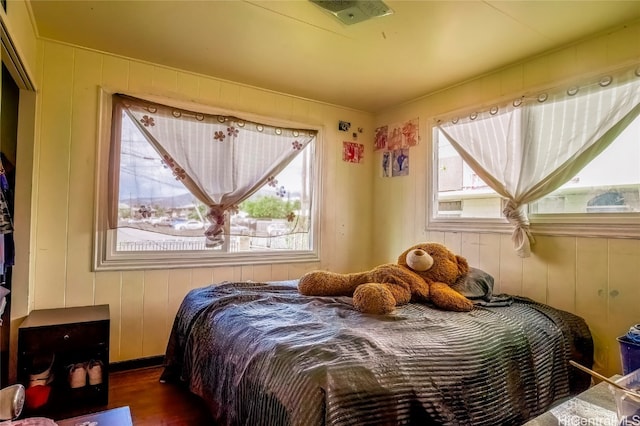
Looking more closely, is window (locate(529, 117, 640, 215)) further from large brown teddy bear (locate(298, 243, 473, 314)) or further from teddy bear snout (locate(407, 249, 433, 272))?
teddy bear snout (locate(407, 249, 433, 272))

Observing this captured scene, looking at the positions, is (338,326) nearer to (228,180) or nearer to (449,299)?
(449,299)

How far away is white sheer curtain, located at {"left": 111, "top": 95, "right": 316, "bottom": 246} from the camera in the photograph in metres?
2.69

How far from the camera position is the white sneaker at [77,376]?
6.89ft

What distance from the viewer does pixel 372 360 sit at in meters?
1.30

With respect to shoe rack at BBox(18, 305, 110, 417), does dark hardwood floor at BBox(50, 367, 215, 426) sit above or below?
below

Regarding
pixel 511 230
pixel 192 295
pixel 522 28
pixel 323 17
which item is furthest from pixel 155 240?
pixel 522 28

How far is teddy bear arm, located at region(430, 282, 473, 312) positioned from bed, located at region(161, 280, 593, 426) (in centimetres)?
7

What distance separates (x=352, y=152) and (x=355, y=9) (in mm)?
1856

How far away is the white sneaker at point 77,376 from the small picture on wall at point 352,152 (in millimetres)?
2699

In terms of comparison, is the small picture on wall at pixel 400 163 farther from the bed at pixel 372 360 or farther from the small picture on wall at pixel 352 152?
the bed at pixel 372 360

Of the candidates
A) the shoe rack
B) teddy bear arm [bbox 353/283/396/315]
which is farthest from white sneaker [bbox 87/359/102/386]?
teddy bear arm [bbox 353/283/396/315]

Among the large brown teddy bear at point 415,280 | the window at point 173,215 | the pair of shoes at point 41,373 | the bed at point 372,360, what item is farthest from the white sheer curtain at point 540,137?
the pair of shoes at point 41,373

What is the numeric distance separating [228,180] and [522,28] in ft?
7.50

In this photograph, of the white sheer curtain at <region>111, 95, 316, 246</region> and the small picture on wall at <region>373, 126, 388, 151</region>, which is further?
Answer: the small picture on wall at <region>373, 126, 388, 151</region>
